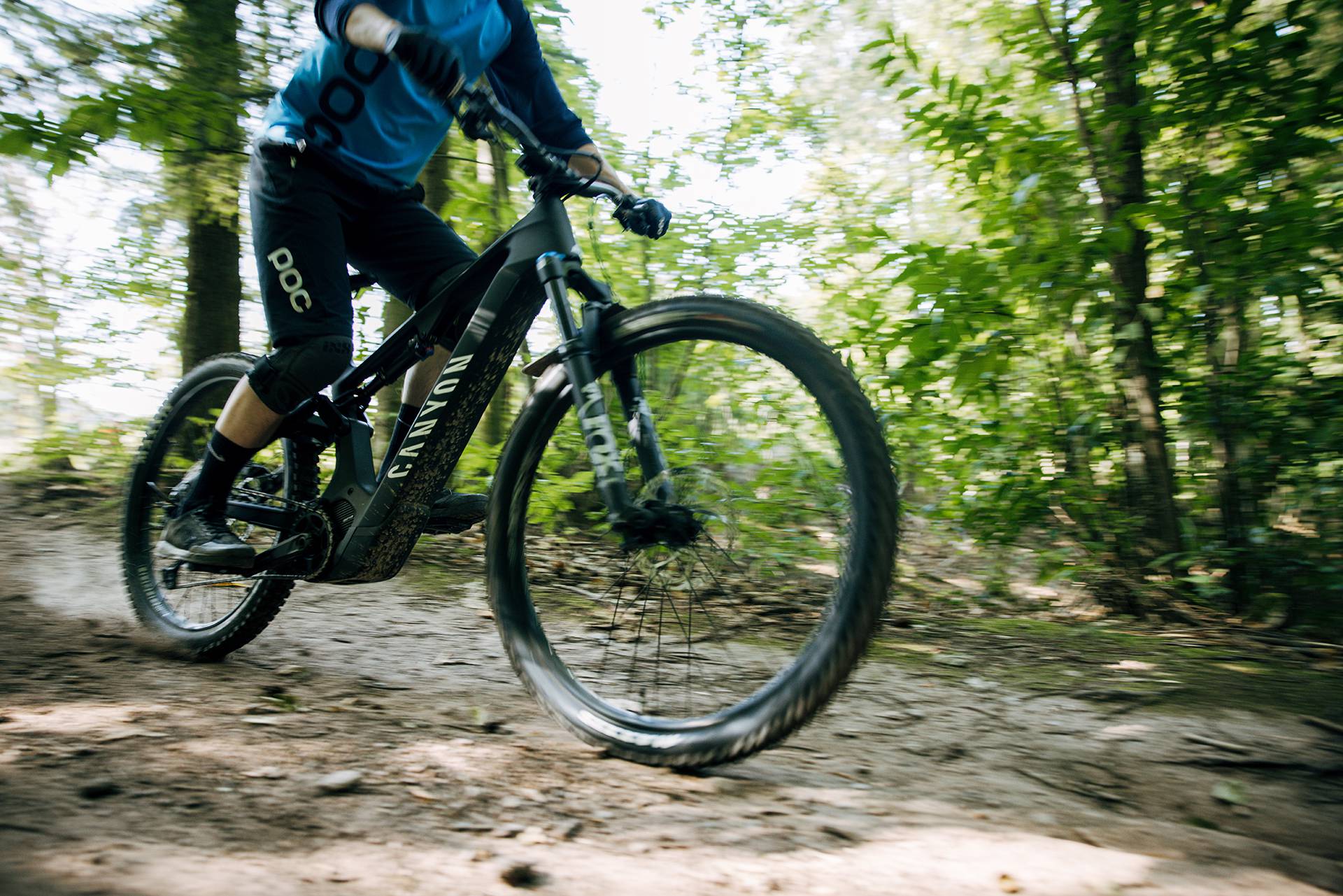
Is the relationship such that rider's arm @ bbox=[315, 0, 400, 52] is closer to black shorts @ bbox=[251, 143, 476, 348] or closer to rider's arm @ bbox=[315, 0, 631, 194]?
black shorts @ bbox=[251, 143, 476, 348]

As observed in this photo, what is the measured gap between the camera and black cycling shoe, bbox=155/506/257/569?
2434 mm

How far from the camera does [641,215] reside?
2.10m

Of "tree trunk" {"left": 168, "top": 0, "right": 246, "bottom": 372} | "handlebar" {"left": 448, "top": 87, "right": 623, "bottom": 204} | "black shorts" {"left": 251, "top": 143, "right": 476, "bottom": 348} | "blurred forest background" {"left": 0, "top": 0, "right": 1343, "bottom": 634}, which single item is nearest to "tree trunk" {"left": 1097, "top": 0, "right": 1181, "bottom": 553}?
"blurred forest background" {"left": 0, "top": 0, "right": 1343, "bottom": 634}

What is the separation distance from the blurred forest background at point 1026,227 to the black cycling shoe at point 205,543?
126 centimetres

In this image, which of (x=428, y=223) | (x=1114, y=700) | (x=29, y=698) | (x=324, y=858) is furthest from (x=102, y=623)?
(x=1114, y=700)

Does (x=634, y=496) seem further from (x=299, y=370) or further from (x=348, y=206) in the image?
(x=348, y=206)

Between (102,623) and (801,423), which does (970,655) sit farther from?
(102,623)

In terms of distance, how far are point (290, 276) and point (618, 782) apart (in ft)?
5.15

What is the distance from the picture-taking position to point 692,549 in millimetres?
1889

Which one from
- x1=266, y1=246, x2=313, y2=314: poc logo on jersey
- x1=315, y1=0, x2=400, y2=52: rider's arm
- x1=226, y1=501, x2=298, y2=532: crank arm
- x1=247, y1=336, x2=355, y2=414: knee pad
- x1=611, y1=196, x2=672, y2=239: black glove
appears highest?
x1=315, y1=0, x2=400, y2=52: rider's arm

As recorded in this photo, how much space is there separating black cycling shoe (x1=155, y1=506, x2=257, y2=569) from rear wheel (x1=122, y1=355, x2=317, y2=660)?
13 cm

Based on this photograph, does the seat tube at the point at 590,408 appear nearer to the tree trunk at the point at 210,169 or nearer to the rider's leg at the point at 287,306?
the rider's leg at the point at 287,306

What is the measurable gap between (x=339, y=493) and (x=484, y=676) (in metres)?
0.69

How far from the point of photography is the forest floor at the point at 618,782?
1.25 metres
